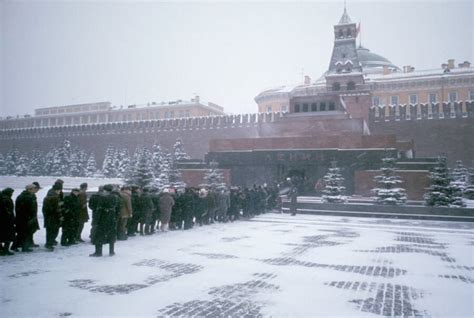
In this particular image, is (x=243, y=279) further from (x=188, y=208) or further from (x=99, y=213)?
(x=188, y=208)

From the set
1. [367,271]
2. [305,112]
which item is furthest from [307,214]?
[305,112]

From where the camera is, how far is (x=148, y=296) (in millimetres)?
4164

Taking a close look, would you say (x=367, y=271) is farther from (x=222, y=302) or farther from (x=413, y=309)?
(x=222, y=302)

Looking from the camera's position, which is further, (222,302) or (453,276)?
(453,276)

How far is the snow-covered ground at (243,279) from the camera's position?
3.85 metres

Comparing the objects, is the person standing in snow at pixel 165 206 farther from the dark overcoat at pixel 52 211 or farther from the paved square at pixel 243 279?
the dark overcoat at pixel 52 211

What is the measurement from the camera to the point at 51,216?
22.1 ft

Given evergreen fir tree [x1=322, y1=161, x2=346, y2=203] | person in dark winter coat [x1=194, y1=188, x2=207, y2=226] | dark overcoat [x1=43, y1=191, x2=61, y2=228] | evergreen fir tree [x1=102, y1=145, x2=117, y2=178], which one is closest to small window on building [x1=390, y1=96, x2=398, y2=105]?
evergreen fir tree [x1=322, y1=161, x2=346, y2=203]

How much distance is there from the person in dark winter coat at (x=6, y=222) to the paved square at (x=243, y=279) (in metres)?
0.41

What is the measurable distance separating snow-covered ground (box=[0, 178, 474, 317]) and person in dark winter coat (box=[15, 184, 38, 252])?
40cm

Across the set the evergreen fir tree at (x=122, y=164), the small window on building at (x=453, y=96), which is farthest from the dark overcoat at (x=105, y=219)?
the small window on building at (x=453, y=96)

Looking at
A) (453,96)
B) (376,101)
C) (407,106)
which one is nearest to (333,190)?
(407,106)

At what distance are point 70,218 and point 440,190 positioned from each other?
14.7 m

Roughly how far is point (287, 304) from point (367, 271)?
7.10ft
